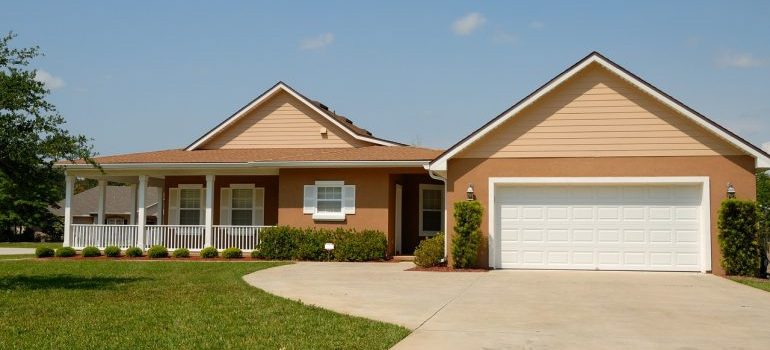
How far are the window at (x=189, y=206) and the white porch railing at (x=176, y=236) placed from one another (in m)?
1.39

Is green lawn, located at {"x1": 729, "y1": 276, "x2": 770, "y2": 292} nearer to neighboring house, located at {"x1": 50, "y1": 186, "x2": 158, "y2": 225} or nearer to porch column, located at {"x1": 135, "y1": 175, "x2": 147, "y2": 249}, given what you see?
porch column, located at {"x1": 135, "y1": 175, "x2": 147, "y2": 249}

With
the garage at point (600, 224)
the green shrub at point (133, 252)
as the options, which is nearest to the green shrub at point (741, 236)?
the garage at point (600, 224)

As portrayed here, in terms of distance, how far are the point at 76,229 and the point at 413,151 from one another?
11978 mm

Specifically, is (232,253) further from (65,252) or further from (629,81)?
(629,81)

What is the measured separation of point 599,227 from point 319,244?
8.25 meters

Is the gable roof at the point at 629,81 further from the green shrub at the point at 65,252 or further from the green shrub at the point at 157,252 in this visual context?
the green shrub at the point at 65,252

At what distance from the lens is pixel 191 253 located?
77.3 feet

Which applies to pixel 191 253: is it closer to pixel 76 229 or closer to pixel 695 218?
pixel 76 229

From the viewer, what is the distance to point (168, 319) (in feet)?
30.7

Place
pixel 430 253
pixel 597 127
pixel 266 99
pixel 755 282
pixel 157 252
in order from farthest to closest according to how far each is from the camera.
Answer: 1. pixel 266 99
2. pixel 157 252
3. pixel 430 253
4. pixel 597 127
5. pixel 755 282

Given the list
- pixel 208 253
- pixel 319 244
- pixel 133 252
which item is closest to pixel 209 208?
pixel 208 253

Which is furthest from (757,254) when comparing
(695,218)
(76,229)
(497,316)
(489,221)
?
(76,229)

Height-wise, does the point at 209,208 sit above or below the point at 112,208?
above

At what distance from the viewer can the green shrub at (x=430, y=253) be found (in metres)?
18.2
